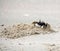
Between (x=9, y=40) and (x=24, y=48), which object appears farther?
(x=9, y=40)

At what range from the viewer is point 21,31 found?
9.60 meters

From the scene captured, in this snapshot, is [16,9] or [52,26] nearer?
[52,26]

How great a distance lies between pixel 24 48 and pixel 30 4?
268 inches

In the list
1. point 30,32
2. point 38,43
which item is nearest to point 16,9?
point 30,32

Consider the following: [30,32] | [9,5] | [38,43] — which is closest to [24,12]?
[9,5]

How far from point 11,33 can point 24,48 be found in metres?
1.58

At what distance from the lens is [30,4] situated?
14.6m

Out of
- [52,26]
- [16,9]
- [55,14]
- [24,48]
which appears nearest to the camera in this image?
[24,48]

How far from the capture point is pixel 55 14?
42.3ft

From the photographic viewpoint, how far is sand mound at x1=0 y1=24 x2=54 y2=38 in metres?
9.42

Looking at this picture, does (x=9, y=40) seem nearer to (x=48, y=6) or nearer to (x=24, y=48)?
(x=24, y=48)

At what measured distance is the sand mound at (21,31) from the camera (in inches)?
371

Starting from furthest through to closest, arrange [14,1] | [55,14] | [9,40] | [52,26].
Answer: [14,1] → [55,14] → [52,26] → [9,40]

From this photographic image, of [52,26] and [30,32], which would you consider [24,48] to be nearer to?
[30,32]
